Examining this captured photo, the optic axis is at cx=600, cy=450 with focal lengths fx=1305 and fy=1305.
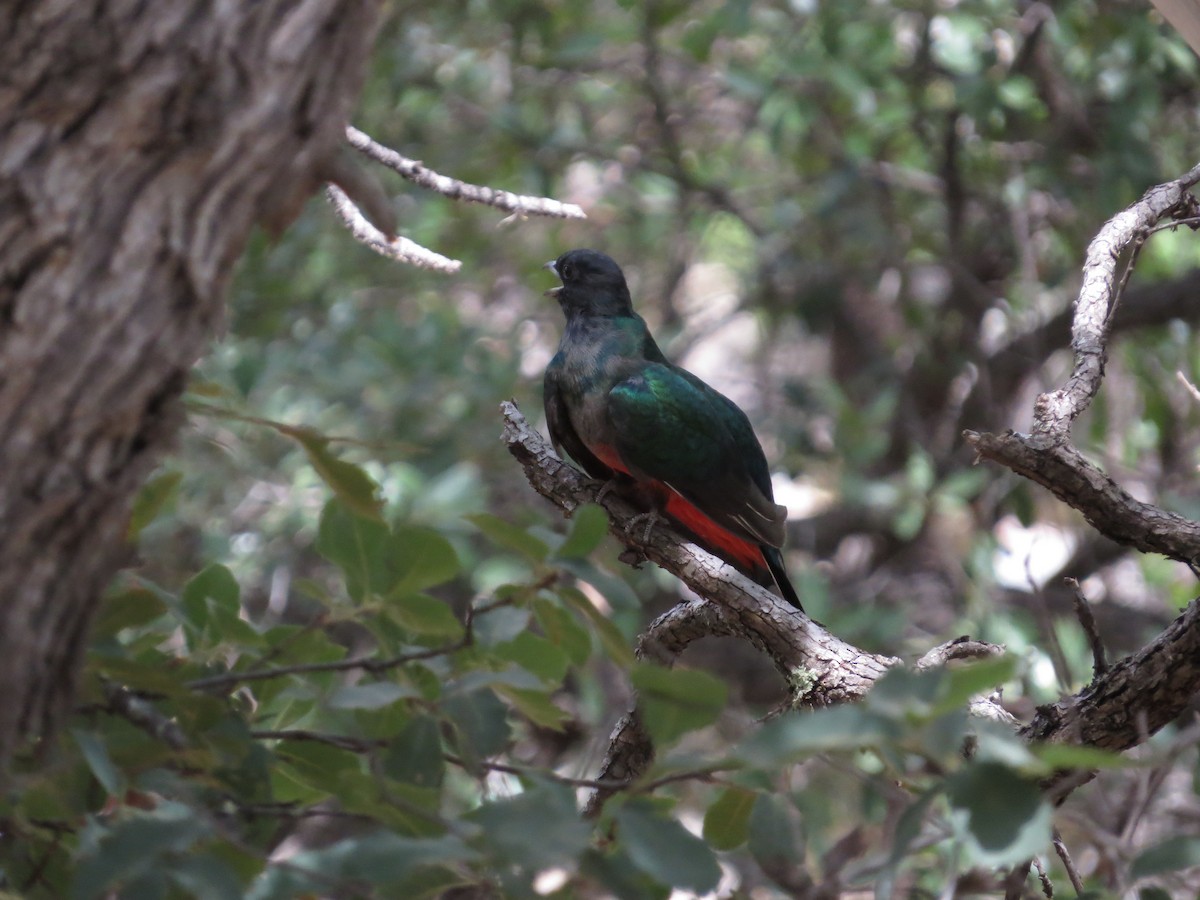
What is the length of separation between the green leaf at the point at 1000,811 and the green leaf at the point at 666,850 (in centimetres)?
24

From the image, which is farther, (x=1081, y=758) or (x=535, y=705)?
(x=535, y=705)

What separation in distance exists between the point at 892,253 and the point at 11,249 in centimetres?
644

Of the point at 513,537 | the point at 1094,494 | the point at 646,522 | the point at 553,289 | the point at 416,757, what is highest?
the point at 513,537

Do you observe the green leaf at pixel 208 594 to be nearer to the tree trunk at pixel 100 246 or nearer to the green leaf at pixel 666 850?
the tree trunk at pixel 100 246

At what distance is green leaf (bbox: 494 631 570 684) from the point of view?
1.62 meters

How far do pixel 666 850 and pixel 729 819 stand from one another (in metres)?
0.32

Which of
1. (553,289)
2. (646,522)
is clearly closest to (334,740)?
(646,522)

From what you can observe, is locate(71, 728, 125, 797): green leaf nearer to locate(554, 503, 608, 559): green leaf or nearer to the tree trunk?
the tree trunk

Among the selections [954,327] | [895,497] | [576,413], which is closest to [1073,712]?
[576,413]

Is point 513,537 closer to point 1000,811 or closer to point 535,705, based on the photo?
point 535,705

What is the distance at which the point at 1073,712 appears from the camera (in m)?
2.12

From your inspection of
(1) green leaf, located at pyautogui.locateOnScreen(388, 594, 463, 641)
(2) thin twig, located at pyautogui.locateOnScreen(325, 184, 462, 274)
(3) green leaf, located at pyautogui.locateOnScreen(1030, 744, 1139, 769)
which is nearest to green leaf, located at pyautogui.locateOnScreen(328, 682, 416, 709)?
(1) green leaf, located at pyautogui.locateOnScreen(388, 594, 463, 641)

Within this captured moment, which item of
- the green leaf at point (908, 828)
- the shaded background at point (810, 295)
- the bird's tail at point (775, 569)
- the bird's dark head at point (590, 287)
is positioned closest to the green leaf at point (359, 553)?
the green leaf at point (908, 828)

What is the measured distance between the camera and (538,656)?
1.62 meters
